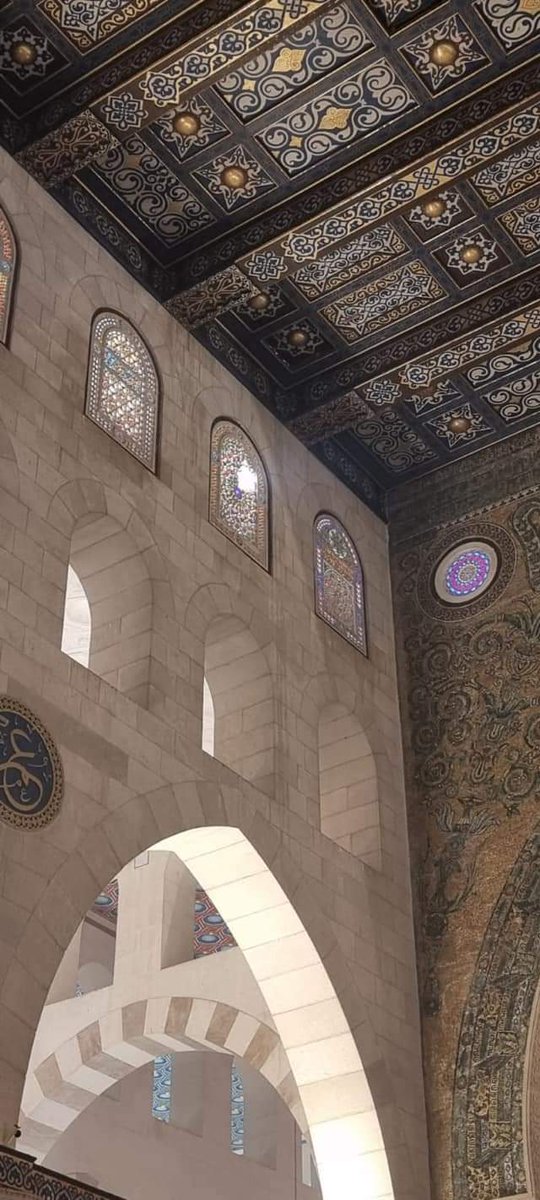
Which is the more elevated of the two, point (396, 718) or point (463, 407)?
point (463, 407)

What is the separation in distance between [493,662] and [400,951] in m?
1.90

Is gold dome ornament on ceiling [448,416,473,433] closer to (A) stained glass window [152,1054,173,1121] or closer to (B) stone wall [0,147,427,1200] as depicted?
(B) stone wall [0,147,427,1200]

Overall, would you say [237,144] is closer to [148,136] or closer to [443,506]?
[148,136]

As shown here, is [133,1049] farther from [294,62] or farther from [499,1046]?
[294,62]

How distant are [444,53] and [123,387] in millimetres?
2330

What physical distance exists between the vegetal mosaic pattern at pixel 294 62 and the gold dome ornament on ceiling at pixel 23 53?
3.07ft

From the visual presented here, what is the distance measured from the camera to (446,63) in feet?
25.4

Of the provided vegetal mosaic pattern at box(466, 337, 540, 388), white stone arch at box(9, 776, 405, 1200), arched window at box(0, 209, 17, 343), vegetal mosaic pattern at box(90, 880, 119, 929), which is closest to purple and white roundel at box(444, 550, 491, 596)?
vegetal mosaic pattern at box(466, 337, 540, 388)

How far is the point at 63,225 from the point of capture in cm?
808

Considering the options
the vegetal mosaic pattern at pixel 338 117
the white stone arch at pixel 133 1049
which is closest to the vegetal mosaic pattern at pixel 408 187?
the vegetal mosaic pattern at pixel 338 117

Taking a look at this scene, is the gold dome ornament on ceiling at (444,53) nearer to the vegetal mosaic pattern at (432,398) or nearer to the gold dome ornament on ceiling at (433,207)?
the gold dome ornament on ceiling at (433,207)

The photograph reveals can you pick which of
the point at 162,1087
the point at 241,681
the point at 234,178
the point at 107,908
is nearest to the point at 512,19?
the point at 234,178

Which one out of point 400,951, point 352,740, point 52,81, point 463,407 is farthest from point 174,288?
point 400,951

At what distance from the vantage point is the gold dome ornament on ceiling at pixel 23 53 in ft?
24.8
